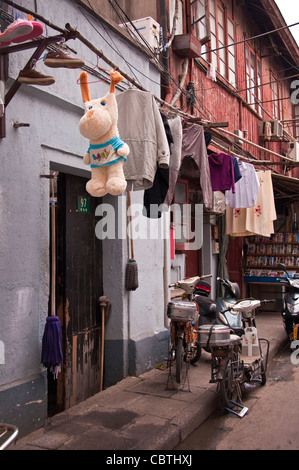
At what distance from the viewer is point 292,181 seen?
446 inches

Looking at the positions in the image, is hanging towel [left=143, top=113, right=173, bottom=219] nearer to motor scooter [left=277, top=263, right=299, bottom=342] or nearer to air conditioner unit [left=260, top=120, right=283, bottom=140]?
motor scooter [left=277, top=263, right=299, bottom=342]

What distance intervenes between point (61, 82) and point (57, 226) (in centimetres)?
180

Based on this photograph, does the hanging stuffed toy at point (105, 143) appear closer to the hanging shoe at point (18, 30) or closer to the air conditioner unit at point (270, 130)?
the hanging shoe at point (18, 30)

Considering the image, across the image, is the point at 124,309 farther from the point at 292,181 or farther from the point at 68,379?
the point at 292,181

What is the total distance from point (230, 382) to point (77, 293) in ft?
7.59

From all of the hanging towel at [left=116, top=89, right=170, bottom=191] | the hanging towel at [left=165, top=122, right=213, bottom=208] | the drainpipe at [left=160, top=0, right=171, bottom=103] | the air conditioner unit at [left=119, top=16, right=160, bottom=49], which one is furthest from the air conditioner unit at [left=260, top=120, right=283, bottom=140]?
the hanging towel at [left=116, top=89, right=170, bottom=191]

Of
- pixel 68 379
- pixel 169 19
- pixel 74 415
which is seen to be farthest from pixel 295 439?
pixel 169 19

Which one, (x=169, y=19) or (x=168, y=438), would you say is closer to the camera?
(x=168, y=438)

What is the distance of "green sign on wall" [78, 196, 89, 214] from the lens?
584 centimetres

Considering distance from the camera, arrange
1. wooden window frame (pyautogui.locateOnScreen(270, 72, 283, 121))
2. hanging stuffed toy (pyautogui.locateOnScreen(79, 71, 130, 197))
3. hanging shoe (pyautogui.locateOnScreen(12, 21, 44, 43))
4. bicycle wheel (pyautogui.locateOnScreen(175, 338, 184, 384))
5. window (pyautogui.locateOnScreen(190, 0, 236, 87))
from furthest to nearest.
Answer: wooden window frame (pyautogui.locateOnScreen(270, 72, 283, 121)) → window (pyautogui.locateOnScreen(190, 0, 236, 87)) → bicycle wheel (pyautogui.locateOnScreen(175, 338, 184, 384)) → hanging stuffed toy (pyautogui.locateOnScreen(79, 71, 130, 197)) → hanging shoe (pyautogui.locateOnScreen(12, 21, 44, 43))

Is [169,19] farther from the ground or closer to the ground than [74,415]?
farther from the ground

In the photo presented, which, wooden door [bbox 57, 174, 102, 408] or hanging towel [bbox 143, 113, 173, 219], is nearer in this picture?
hanging towel [bbox 143, 113, 173, 219]

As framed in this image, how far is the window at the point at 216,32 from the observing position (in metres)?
9.23

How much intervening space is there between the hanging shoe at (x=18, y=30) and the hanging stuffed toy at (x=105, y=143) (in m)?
1.01
